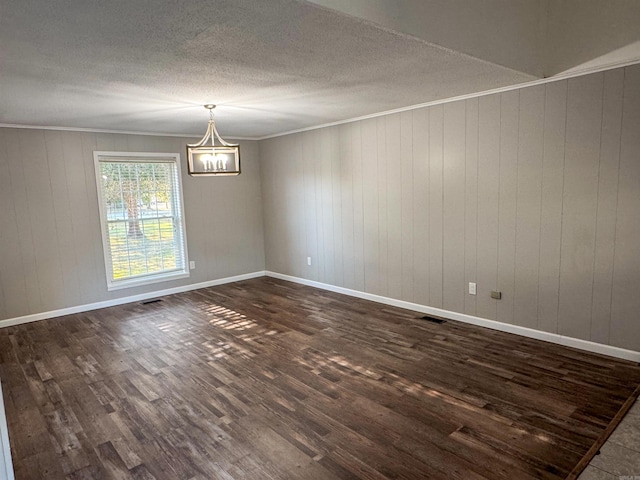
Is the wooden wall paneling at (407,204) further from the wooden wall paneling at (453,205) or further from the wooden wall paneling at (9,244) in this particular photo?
the wooden wall paneling at (9,244)

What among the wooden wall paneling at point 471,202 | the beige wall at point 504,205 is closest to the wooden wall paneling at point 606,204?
the beige wall at point 504,205

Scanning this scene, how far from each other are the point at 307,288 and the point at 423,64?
399cm

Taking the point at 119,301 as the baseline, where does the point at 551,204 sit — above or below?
above

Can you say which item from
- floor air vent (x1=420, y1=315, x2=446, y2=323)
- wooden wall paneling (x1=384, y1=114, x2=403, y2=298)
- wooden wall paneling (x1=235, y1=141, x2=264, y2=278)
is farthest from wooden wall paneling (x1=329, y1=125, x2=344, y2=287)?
wooden wall paneling (x1=235, y1=141, x2=264, y2=278)

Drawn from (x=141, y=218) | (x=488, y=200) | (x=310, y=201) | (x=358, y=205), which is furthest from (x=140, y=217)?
(x=488, y=200)

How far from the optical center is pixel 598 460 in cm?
219

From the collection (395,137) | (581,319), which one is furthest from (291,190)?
(581,319)

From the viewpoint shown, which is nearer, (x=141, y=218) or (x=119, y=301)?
(x=119, y=301)

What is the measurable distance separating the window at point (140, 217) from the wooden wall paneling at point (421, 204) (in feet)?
11.7

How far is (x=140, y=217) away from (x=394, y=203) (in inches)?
143

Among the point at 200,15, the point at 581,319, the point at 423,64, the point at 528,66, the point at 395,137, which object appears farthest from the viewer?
the point at 395,137

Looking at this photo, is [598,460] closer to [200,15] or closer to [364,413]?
[364,413]

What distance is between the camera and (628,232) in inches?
128

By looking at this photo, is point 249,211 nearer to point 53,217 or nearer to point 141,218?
point 141,218
